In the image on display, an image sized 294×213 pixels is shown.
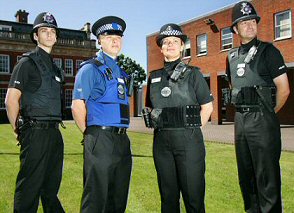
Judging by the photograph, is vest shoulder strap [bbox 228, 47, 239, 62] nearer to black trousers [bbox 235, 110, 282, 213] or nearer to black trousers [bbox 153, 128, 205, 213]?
black trousers [bbox 235, 110, 282, 213]

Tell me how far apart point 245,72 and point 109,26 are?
72.7 inches

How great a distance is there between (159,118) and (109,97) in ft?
2.05

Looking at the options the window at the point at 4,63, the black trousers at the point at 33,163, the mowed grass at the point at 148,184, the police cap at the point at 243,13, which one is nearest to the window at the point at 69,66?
the window at the point at 4,63

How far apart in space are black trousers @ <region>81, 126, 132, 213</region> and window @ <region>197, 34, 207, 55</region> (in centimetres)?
2301

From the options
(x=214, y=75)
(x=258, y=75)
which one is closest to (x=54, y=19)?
(x=258, y=75)

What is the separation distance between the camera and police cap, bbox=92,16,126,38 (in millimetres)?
3576

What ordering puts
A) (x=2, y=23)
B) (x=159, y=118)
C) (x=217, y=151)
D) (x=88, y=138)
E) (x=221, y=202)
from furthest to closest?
1. (x=2, y=23)
2. (x=217, y=151)
3. (x=221, y=202)
4. (x=159, y=118)
5. (x=88, y=138)

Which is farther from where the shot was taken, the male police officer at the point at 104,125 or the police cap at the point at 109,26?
the police cap at the point at 109,26

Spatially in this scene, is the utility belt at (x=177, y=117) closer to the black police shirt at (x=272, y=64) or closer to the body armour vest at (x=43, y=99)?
the black police shirt at (x=272, y=64)

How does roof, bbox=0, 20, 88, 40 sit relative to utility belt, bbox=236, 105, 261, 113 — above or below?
above

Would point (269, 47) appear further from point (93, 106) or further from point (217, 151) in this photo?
point (217, 151)

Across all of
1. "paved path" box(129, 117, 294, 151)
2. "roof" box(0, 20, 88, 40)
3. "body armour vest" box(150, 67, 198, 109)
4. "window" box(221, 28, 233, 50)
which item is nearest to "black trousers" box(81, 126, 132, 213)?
"body armour vest" box(150, 67, 198, 109)

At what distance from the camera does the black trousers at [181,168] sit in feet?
11.5

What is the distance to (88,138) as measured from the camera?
3.34m
